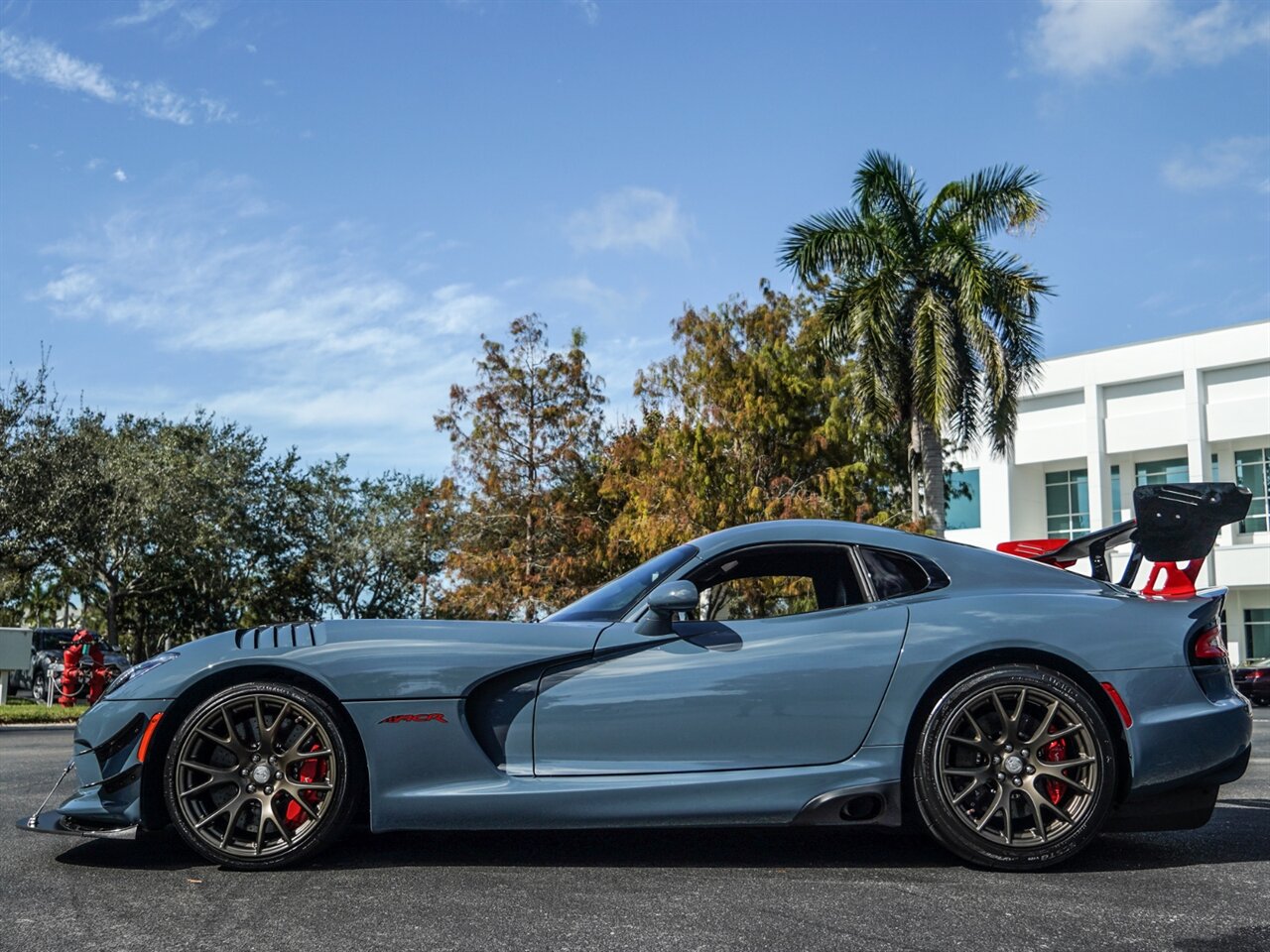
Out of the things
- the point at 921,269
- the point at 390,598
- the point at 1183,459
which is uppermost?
the point at 921,269

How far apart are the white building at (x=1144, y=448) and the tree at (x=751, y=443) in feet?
50.8

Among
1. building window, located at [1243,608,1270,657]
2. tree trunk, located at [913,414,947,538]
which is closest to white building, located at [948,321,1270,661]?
building window, located at [1243,608,1270,657]

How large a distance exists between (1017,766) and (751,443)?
834 inches

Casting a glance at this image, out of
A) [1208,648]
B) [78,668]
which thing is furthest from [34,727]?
[1208,648]

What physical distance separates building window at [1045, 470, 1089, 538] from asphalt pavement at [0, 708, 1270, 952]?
144 ft

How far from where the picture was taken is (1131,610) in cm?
478

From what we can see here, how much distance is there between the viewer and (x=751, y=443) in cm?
2564

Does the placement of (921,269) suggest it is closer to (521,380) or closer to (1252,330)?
(521,380)

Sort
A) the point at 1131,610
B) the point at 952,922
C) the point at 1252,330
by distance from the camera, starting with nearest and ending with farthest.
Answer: the point at 952,922 → the point at 1131,610 → the point at 1252,330

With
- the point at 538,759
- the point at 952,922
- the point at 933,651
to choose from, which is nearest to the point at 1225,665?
the point at 933,651

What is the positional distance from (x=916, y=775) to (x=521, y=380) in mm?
29694

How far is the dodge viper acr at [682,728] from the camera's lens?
4.45m

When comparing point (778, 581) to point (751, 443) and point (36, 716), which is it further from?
point (751, 443)

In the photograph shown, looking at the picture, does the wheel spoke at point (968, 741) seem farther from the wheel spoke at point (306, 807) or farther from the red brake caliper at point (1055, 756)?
the wheel spoke at point (306, 807)
